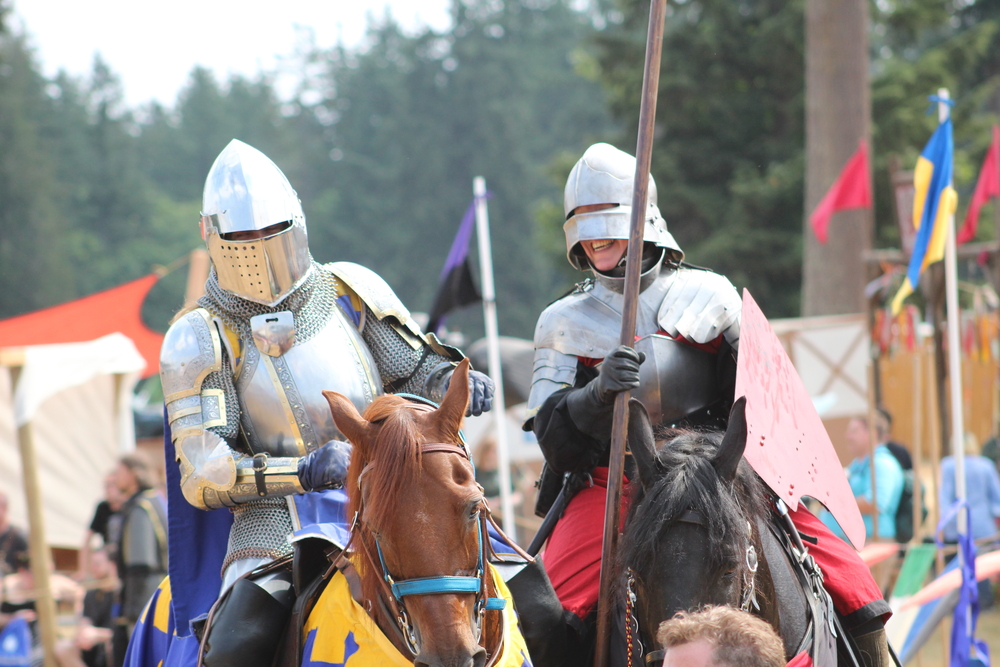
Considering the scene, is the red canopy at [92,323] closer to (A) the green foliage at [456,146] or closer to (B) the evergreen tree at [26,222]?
(A) the green foliage at [456,146]

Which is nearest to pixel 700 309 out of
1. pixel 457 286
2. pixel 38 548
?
pixel 38 548

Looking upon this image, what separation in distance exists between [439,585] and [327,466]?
2.07 feet

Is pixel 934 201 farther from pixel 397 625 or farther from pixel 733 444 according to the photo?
pixel 397 625

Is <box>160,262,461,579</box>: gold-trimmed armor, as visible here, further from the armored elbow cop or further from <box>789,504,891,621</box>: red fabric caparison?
<box>789,504,891,621</box>: red fabric caparison

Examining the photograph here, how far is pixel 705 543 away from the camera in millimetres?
2875

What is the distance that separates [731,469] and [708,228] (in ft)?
64.7

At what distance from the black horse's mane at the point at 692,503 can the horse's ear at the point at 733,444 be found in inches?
1.0

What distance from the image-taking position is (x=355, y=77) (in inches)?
2341

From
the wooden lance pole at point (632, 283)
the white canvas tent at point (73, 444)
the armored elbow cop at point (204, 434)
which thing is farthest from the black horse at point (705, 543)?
the white canvas tent at point (73, 444)

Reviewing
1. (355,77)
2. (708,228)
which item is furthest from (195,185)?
(708,228)

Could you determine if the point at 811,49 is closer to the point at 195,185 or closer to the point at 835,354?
the point at 835,354

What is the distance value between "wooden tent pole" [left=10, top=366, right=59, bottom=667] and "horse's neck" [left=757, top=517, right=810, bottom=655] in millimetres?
5628

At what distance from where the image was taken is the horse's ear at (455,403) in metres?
2.74

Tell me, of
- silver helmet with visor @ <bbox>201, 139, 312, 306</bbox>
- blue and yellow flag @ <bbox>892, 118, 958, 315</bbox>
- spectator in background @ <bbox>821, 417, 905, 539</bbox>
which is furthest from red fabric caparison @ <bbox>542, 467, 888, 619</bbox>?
spectator in background @ <bbox>821, 417, 905, 539</bbox>
